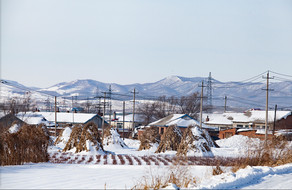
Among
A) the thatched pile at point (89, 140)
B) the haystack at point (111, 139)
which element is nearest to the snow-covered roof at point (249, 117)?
the haystack at point (111, 139)

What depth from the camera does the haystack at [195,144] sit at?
24.0 metres

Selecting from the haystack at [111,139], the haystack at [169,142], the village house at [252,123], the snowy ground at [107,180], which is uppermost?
the snowy ground at [107,180]

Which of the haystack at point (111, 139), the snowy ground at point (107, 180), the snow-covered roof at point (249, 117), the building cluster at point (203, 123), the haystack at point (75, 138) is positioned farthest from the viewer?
the snow-covered roof at point (249, 117)

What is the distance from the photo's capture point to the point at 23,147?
56.1 ft

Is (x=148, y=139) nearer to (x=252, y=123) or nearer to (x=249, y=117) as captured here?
(x=252, y=123)

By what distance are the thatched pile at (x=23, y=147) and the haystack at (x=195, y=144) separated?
915 cm

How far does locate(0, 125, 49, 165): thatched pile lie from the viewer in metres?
→ 16.1

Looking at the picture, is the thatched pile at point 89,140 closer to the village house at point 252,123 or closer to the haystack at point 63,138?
the haystack at point 63,138

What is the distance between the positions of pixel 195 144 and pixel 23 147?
36.2 ft

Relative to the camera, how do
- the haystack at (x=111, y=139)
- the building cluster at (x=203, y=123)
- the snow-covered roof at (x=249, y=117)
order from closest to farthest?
the haystack at (x=111, y=139) → the building cluster at (x=203, y=123) → the snow-covered roof at (x=249, y=117)

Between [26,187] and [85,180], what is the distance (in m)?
2.08

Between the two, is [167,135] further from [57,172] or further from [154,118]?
[154,118]

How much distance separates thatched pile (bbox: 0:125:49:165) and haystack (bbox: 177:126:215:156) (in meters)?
9.15

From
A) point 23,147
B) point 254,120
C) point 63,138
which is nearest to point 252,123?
point 254,120
